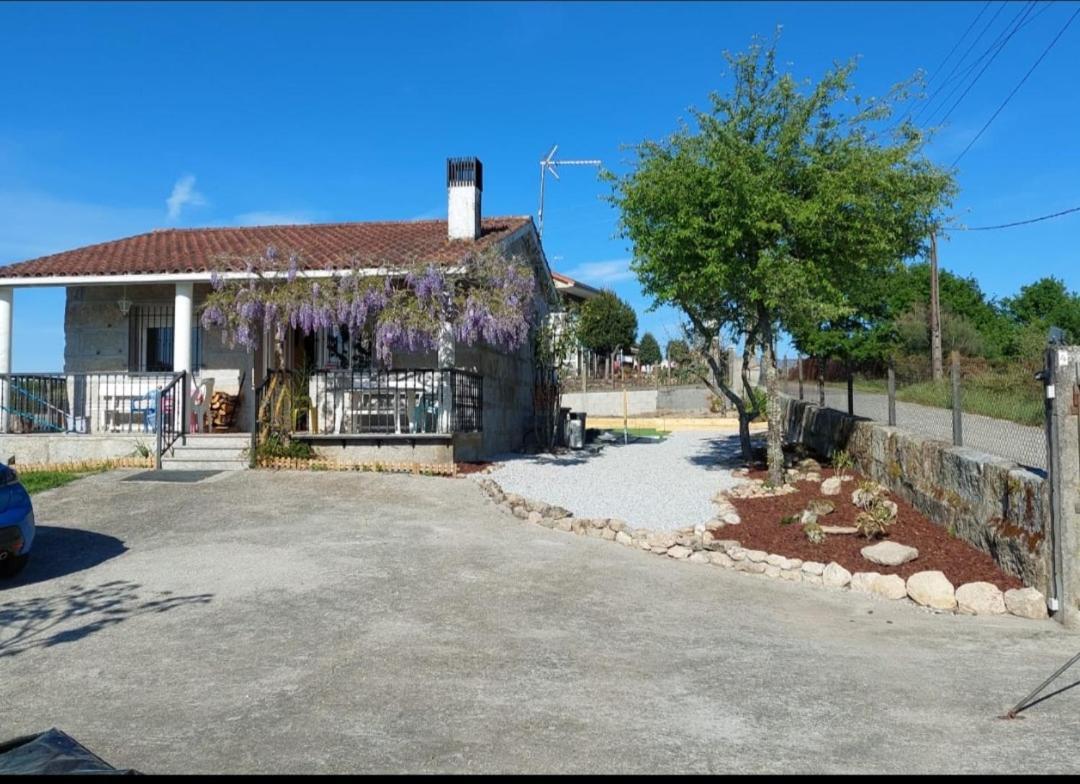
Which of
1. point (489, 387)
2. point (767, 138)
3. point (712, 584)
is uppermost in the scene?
point (767, 138)

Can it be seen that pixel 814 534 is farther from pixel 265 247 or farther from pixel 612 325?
pixel 612 325

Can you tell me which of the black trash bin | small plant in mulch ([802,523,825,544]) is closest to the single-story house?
small plant in mulch ([802,523,825,544])

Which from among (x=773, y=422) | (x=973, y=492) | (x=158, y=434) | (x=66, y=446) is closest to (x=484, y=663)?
(x=973, y=492)

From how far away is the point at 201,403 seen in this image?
53.6 feet

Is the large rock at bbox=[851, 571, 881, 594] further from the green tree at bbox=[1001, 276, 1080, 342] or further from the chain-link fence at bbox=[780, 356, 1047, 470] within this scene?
the green tree at bbox=[1001, 276, 1080, 342]

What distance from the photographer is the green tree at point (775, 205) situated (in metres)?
11.9

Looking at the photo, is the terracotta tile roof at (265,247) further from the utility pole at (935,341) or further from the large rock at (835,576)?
the large rock at (835,576)

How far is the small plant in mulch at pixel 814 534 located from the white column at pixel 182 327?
11.3 meters

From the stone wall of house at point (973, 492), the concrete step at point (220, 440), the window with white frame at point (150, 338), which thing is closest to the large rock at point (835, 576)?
the stone wall of house at point (973, 492)

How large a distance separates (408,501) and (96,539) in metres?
3.86

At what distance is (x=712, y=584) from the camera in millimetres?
8461

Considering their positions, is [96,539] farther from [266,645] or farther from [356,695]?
[356,695]

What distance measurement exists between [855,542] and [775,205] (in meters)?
4.69

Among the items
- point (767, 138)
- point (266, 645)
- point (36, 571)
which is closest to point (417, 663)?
point (266, 645)
